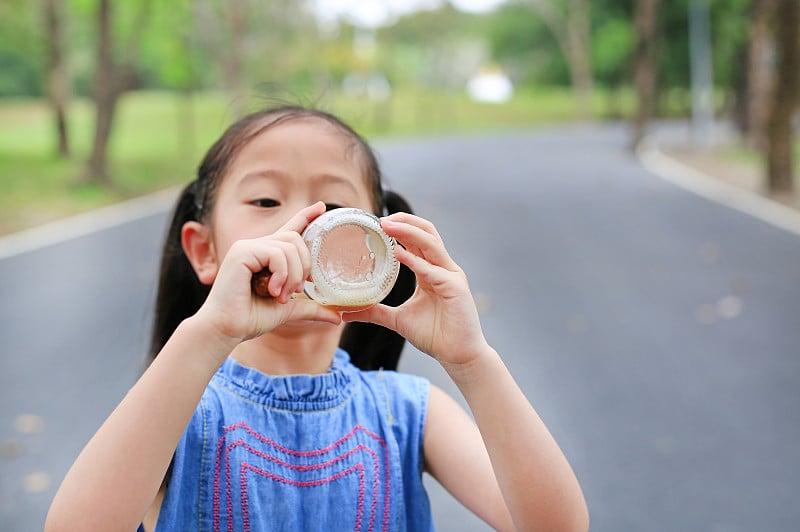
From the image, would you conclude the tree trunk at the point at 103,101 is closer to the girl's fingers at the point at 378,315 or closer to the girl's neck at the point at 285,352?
the girl's neck at the point at 285,352

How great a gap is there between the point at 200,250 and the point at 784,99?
13561 millimetres

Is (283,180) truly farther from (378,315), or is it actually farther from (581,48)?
(581,48)

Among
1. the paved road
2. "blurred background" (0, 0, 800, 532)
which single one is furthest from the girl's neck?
the paved road

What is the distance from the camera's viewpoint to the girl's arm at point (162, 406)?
4.83 feet

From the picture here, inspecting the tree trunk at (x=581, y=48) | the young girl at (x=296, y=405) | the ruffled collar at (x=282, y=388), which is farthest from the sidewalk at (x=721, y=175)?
the tree trunk at (x=581, y=48)

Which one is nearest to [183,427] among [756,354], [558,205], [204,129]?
[756,354]

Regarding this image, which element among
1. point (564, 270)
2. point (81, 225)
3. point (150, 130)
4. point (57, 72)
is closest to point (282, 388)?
point (564, 270)

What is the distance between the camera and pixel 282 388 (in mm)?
1795

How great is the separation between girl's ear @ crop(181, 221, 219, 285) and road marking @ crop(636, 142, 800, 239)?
380 inches

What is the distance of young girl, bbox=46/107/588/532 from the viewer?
1.49 meters

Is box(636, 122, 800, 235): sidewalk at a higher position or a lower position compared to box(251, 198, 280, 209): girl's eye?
lower

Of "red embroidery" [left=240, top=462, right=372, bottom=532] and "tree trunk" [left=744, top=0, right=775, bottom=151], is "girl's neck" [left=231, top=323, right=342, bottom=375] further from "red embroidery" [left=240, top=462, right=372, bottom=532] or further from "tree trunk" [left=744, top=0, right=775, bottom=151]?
"tree trunk" [left=744, top=0, right=775, bottom=151]

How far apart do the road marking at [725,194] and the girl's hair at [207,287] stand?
30.5 feet

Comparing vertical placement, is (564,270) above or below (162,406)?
below
